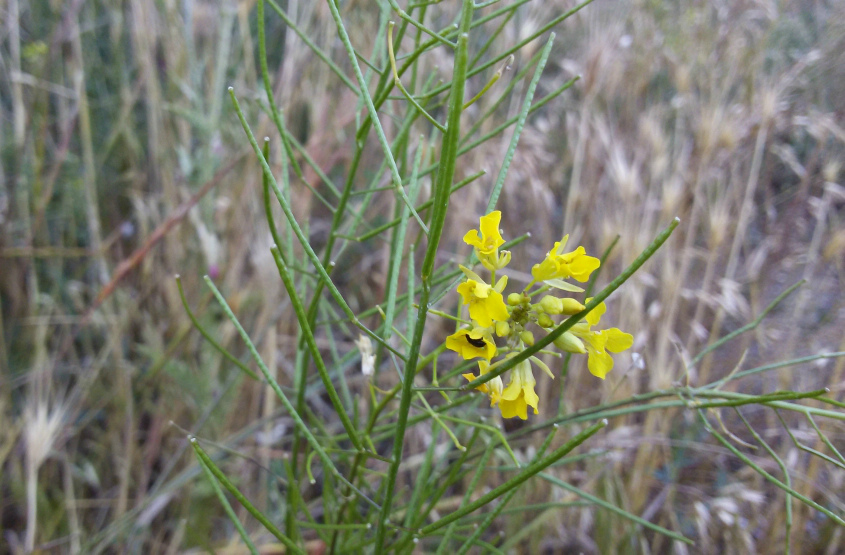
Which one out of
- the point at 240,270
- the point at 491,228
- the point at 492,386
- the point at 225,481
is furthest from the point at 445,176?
the point at 240,270

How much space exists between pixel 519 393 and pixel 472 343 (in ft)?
0.21

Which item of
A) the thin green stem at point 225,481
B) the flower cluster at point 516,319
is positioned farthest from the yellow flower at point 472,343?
the thin green stem at point 225,481

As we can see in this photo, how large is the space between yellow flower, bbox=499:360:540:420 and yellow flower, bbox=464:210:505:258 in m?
0.09

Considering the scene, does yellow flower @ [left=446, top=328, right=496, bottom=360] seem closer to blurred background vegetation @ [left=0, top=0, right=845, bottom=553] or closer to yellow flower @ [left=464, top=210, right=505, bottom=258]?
yellow flower @ [left=464, top=210, right=505, bottom=258]

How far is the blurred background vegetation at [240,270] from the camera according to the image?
44.9 inches

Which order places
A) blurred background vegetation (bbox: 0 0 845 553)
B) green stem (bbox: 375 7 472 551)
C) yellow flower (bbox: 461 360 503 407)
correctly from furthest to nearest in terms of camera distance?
blurred background vegetation (bbox: 0 0 845 553), yellow flower (bbox: 461 360 503 407), green stem (bbox: 375 7 472 551)

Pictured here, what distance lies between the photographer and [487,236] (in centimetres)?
42

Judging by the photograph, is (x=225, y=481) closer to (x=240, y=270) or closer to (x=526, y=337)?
(x=526, y=337)

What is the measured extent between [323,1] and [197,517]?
1.20m

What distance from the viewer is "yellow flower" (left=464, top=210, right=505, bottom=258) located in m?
0.40

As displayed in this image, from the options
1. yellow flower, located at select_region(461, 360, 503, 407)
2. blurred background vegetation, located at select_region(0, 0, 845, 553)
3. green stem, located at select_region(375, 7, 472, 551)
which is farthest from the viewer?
blurred background vegetation, located at select_region(0, 0, 845, 553)

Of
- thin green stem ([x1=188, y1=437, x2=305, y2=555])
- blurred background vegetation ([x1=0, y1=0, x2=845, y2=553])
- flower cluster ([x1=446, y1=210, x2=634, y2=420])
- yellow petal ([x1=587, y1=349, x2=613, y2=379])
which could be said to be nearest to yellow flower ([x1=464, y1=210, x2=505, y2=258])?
flower cluster ([x1=446, y1=210, x2=634, y2=420])

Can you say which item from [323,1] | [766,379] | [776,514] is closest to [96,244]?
[323,1]

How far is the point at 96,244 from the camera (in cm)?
127
